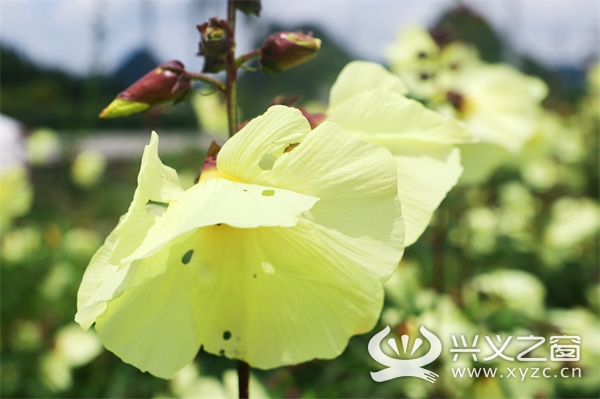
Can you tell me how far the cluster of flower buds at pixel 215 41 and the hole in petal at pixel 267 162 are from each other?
0.14 metres

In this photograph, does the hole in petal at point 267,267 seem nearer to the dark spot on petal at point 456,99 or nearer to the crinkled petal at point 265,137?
the crinkled petal at point 265,137

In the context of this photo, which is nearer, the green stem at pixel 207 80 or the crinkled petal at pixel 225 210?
the crinkled petal at pixel 225 210

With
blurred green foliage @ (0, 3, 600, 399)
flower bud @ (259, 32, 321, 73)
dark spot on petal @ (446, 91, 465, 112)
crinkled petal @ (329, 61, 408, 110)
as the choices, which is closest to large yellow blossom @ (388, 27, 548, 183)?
dark spot on petal @ (446, 91, 465, 112)

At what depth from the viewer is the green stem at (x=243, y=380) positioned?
0.63 m

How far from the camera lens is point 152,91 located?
25.7 inches

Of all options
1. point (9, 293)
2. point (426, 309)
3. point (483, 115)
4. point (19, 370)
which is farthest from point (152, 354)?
point (9, 293)

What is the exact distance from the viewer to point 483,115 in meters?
1.46

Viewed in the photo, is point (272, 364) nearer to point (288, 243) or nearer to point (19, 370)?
point (288, 243)

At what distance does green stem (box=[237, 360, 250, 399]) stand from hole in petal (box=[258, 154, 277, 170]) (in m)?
0.23

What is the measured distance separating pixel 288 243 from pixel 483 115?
40.2 inches

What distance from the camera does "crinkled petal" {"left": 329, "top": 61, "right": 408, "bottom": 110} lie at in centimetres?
75

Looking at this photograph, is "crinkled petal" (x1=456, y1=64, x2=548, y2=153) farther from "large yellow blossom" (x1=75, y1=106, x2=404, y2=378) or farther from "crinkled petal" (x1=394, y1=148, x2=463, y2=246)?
"large yellow blossom" (x1=75, y1=106, x2=404, y2=378)

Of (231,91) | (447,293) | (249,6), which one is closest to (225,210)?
(231,91)

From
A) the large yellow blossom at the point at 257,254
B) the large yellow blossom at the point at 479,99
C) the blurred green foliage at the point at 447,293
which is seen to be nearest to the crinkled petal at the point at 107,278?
the large yellow blossom at the point at 257,254
